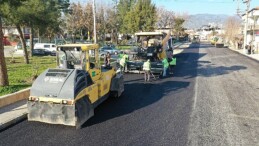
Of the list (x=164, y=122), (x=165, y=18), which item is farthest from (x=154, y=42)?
(x=165, y=18)

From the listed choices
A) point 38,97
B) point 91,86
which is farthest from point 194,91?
point 38,97

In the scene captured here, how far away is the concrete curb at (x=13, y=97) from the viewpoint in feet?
35.6

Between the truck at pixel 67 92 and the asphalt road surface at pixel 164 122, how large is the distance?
456mm

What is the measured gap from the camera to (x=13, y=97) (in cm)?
1140

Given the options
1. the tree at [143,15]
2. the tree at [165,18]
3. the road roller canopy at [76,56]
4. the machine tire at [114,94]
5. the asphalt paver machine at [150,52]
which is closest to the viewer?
the road roller canopy at [76,56]

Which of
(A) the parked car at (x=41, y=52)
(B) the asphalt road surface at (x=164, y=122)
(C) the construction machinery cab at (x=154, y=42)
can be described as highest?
(C) the construction machinery cab at (x=154, y=42)

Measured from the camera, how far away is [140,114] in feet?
32.8

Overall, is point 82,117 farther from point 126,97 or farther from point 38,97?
point 126,97

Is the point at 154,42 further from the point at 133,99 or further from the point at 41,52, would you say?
the point at 41,52

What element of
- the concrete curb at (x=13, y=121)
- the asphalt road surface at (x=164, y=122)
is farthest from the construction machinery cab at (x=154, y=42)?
the concrete curb at (x=13, y=121)

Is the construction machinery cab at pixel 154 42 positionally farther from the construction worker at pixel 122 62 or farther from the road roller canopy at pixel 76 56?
the road roller canopy at pixel 76 56

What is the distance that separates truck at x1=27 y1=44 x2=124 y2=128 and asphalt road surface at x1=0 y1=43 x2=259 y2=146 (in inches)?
17.9

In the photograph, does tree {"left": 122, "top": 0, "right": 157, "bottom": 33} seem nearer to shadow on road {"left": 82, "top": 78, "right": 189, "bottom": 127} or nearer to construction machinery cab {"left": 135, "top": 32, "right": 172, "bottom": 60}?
construction machinery cab {"left": 135, "top": 32, "right": 172, "bottom": 60}

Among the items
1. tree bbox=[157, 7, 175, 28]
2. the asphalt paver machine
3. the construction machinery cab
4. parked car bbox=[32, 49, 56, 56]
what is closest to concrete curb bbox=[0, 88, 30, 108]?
the asphalt paver machine
